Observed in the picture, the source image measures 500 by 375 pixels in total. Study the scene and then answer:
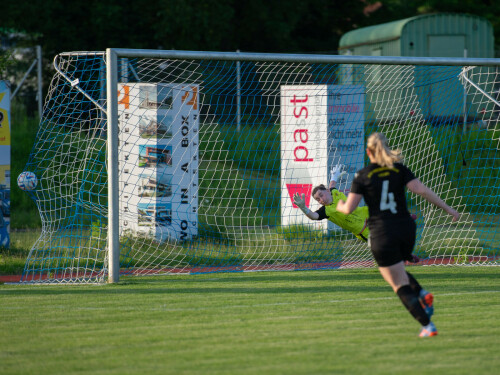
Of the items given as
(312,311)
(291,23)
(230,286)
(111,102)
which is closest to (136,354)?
(312,311)

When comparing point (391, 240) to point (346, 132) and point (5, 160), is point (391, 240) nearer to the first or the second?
point (346, 132)

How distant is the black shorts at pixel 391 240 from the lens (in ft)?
21.2

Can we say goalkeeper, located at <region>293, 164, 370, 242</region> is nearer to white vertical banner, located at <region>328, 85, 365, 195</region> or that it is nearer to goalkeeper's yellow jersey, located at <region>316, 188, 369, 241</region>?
goalkeeper's yellow jersey, located at <region>316, 188, 369, 241</region>

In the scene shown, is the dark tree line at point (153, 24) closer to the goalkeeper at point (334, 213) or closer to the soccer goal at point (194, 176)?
the soccer goal at point (194, 176)

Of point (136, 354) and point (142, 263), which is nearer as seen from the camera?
point (136, 354)

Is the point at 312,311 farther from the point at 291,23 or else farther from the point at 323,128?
the point at 291,23

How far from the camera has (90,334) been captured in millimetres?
6988

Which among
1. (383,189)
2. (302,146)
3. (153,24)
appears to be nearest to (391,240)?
(383,189)

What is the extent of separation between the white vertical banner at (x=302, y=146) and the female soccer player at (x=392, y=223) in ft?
20.3

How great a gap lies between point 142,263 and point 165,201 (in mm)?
1335

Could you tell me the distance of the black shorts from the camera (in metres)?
6.46

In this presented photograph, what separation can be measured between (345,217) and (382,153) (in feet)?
10.6

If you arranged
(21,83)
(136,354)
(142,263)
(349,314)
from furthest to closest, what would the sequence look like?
(21,83)
(142,263)
(349,314)
(136,354)

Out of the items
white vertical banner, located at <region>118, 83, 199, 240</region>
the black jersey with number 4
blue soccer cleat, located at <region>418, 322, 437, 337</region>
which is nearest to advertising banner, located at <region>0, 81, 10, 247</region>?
white vertical banner, located at <region>118, 83, 199, 240</region>
